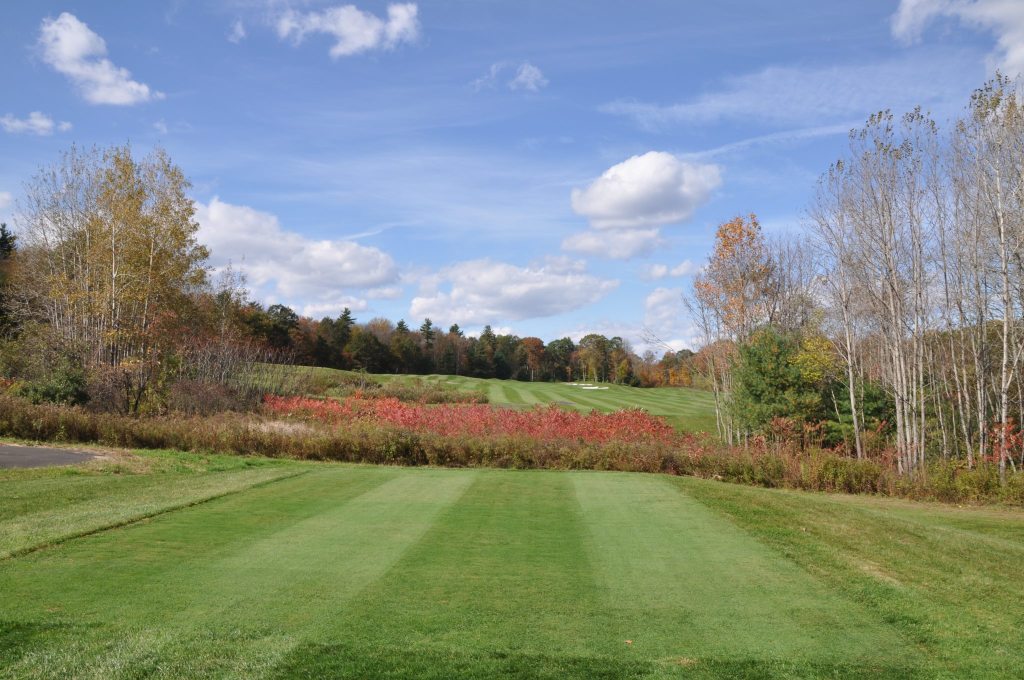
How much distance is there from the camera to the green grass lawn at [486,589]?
4465mm

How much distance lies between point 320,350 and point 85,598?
54274 mm

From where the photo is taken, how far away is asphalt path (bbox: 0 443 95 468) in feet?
43.7

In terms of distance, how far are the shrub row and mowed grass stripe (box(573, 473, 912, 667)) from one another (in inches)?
301

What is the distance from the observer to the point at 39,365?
915 inches

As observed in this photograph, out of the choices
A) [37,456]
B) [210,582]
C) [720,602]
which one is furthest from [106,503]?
[720,602]

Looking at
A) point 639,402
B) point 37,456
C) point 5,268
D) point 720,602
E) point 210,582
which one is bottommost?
point 720,602

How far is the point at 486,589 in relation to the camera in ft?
19.3

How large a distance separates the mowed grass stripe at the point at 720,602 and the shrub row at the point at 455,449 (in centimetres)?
763

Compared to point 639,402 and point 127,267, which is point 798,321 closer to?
Answer: point 639,402

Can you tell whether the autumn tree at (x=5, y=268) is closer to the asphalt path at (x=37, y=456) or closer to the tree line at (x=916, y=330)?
the asphalt path at (x=37, y=456)

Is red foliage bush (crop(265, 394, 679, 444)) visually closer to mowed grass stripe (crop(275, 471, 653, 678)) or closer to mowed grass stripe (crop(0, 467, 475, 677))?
mowed grass stripe (crop(0, 467, 475, 677))

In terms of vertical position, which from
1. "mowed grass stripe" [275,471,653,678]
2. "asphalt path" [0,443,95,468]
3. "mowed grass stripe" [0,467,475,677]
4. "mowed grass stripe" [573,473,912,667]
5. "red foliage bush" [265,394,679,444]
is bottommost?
Answer: "mowed grass stripe" [573,473,912,667]

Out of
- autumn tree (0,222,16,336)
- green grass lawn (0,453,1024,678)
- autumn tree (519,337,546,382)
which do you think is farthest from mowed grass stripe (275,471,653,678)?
autumn tree (519,337,546,382)

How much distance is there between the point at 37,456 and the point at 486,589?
12.7 meters
